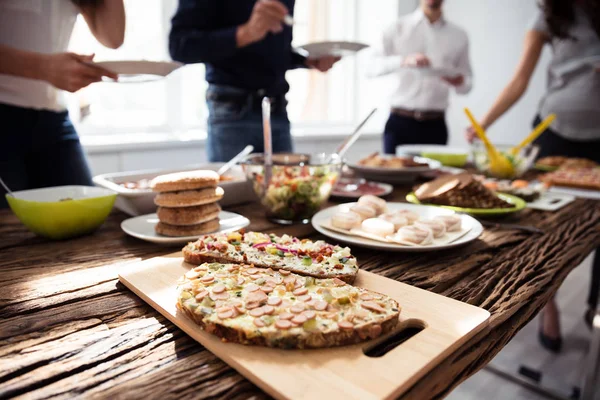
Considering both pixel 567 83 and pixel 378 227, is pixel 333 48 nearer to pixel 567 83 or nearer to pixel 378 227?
pixel 378 227

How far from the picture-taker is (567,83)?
255cm

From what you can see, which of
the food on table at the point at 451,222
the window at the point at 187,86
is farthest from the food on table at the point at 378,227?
the window at the point at 187,86

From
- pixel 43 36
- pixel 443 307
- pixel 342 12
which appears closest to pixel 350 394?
pixel 443 307

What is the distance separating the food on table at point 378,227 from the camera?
40.9 inches

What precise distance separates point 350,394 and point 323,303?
0.19 meters

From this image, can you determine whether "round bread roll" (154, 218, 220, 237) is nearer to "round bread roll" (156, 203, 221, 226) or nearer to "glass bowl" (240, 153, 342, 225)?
"round bread roll" (156, 203, 221, 226)

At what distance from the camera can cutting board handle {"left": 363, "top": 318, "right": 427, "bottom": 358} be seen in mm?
672

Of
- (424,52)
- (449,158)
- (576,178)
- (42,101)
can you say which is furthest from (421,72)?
(42,101)

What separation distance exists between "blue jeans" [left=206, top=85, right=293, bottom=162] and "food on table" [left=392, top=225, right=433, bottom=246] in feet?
4.21

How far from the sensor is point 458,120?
208 inches

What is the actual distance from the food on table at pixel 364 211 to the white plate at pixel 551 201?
0.74 m

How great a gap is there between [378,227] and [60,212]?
746mm

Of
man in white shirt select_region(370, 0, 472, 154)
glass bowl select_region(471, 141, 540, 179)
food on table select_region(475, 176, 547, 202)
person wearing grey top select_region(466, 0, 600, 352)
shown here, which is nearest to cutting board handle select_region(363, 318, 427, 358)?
food on table select_region(475, 176, 547, 202)

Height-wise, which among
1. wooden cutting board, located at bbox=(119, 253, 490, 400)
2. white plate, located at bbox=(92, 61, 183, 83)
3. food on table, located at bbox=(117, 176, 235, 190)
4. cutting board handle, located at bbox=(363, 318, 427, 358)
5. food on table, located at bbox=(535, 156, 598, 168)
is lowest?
cutting board handle, located at bbox=(363, 318, 427, 358)
